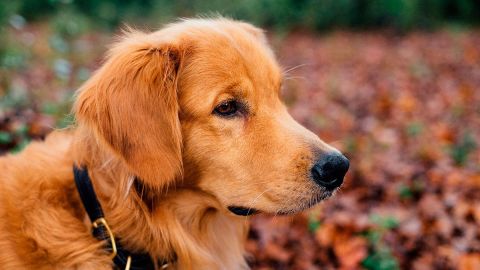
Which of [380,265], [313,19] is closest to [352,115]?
[380,265]

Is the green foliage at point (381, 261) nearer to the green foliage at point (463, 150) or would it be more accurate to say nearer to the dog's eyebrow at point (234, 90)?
the dog's eyebrow at point (234, 90)

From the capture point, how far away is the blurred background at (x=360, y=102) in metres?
4.35

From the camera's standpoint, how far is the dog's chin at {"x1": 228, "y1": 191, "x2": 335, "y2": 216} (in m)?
2.80

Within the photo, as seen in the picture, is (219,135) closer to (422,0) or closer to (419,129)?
(419,129)

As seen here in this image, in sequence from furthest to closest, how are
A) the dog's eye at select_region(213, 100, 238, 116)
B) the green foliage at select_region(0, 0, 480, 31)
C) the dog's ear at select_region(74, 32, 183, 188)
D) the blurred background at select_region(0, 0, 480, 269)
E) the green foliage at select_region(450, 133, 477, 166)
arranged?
the green foliage at select_region(0, 0, 480, 31)
the green foliage at select_region(450, 133, 477, 166)
the blurred background at select_region(0, 0, 480, 269)
the dog's eye at select_region(213, 100, 238, 116)
the dog's ear at select_region(74, 32, 183, 188)

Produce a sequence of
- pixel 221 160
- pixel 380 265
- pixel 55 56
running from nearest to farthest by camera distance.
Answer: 1. pixel 221 160
2. pixel 380 265
3. pixel 55 56

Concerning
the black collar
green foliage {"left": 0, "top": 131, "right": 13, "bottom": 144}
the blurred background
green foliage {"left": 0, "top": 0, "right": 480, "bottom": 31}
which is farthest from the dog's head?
green foliage {"left": 0, "top": 0, "right": 480, "bottom": 31}

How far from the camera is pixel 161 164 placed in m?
2.69

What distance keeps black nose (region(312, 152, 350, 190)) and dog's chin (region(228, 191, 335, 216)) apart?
2.3 inches

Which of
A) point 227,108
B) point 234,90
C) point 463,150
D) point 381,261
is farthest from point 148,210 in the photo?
point 463,150

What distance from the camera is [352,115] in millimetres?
8664

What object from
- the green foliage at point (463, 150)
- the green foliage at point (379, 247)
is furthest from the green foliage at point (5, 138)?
the green foliage at point (463, 150)

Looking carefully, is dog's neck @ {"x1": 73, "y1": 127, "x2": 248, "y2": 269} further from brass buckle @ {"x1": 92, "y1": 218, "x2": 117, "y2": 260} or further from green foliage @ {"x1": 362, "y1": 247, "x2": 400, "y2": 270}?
green foliage @ {"x1": 362, "y1": 247, "x2": 400, "y2": 270}

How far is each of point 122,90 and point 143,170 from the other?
18.0 inches
